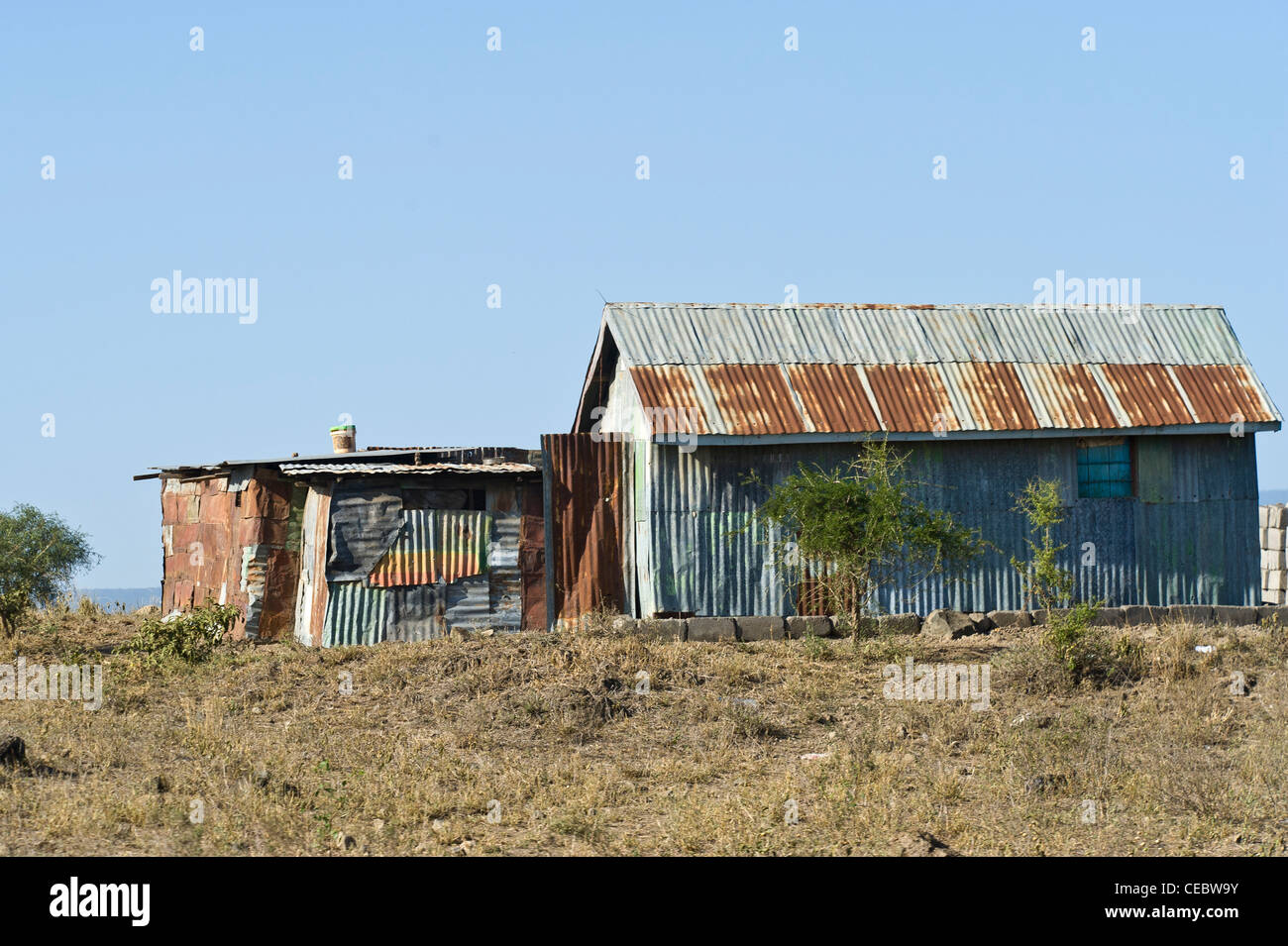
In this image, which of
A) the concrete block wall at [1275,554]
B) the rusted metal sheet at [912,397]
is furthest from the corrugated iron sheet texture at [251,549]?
the concrete block wall at [1275,554]

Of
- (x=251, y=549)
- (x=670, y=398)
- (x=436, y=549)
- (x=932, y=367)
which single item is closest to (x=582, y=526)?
(x=436, y=549)

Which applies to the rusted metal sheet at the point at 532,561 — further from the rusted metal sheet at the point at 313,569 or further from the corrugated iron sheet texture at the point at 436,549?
the rusted metal sheet at the point at 313,569

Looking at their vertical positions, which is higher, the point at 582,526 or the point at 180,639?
the point at 582,526

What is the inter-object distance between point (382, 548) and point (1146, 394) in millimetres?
11322

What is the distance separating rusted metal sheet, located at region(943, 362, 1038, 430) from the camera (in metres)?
18.8

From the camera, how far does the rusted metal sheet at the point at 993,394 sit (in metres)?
18.8

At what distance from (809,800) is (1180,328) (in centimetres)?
1418

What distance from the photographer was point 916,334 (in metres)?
20.3

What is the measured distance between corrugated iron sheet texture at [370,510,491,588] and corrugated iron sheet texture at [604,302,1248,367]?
3.18 metres

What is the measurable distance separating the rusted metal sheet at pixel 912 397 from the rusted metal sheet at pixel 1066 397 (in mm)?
1331

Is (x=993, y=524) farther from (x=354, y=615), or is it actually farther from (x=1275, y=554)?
(x=354, y=615)

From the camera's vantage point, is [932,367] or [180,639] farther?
[932,367]
